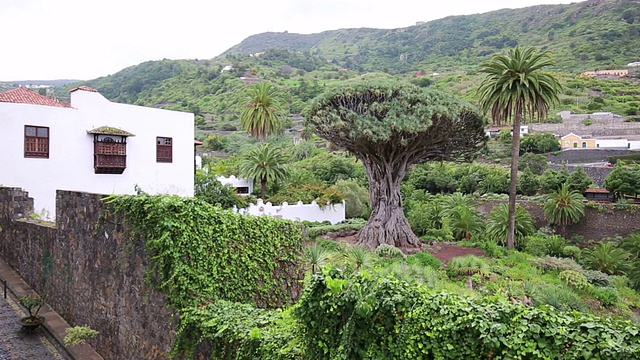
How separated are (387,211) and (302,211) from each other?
8.20 meters

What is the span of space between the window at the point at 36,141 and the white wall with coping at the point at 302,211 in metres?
11.9

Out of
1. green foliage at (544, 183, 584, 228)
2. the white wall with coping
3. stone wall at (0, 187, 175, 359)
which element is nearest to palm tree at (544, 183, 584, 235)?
green foliage at (544, 183, 584, 228)

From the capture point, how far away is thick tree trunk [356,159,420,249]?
75.0ft

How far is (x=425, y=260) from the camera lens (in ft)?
63.6

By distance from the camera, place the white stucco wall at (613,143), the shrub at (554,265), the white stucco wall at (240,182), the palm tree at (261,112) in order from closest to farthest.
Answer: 1. the shrub at (554,265)
2. the white stucco wall at (240,182)
3. the palm tree at (261,112)
4. the white stucco wall at (613,143)

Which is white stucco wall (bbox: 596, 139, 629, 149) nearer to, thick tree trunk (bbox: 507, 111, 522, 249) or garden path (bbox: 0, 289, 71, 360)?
thick tree trunk (bbox: 507, 111, 522, 249)

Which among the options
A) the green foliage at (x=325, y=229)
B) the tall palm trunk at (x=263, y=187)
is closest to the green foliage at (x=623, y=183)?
the green foliage at (x=325, y=229)

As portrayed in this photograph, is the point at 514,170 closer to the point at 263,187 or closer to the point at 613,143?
the point at 263,187

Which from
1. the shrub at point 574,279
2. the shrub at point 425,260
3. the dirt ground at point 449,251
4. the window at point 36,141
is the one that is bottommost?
the shrub at point 574,279

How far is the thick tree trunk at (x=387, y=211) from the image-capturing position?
22.9m

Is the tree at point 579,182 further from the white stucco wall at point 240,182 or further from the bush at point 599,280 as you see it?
the white stucco wall at point 240,182

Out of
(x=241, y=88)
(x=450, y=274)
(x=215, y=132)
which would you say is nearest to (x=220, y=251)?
(x=450, y=274)

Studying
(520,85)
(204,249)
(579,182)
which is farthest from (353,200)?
(204,249)

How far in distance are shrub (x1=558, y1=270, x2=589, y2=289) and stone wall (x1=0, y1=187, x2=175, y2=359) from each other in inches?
641
